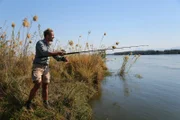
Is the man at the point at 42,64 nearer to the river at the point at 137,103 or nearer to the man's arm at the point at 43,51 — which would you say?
the man's arm at the point at 43,51

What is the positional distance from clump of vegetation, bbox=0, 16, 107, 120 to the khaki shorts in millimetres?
418

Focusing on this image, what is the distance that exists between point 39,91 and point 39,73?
874 millimetres

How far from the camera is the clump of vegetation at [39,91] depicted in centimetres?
400

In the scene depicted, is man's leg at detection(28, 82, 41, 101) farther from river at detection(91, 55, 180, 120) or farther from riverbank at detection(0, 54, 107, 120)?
river at detection(91, 55, 180, 120)

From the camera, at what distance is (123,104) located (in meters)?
5.60

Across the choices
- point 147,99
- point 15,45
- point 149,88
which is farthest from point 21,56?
point 149,88

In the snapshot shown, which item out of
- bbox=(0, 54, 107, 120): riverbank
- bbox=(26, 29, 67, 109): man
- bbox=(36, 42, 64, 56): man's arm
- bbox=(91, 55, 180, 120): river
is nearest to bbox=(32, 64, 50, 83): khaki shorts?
bbox=(26, 29, 67, 109): man

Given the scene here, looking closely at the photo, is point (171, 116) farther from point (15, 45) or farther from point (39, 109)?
point (15, 45)

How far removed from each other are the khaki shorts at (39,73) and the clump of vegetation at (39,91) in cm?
42

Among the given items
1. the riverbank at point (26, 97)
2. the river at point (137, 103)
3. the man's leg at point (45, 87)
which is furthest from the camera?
the river at point (137, 103)

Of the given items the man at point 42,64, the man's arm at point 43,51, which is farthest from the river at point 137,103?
the man's arm at point 43,51

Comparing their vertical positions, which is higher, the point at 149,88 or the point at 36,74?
the point at 36,74

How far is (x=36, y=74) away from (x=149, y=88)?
182 inches

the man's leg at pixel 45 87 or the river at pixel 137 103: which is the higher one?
the man's leg at pixel 45 87
